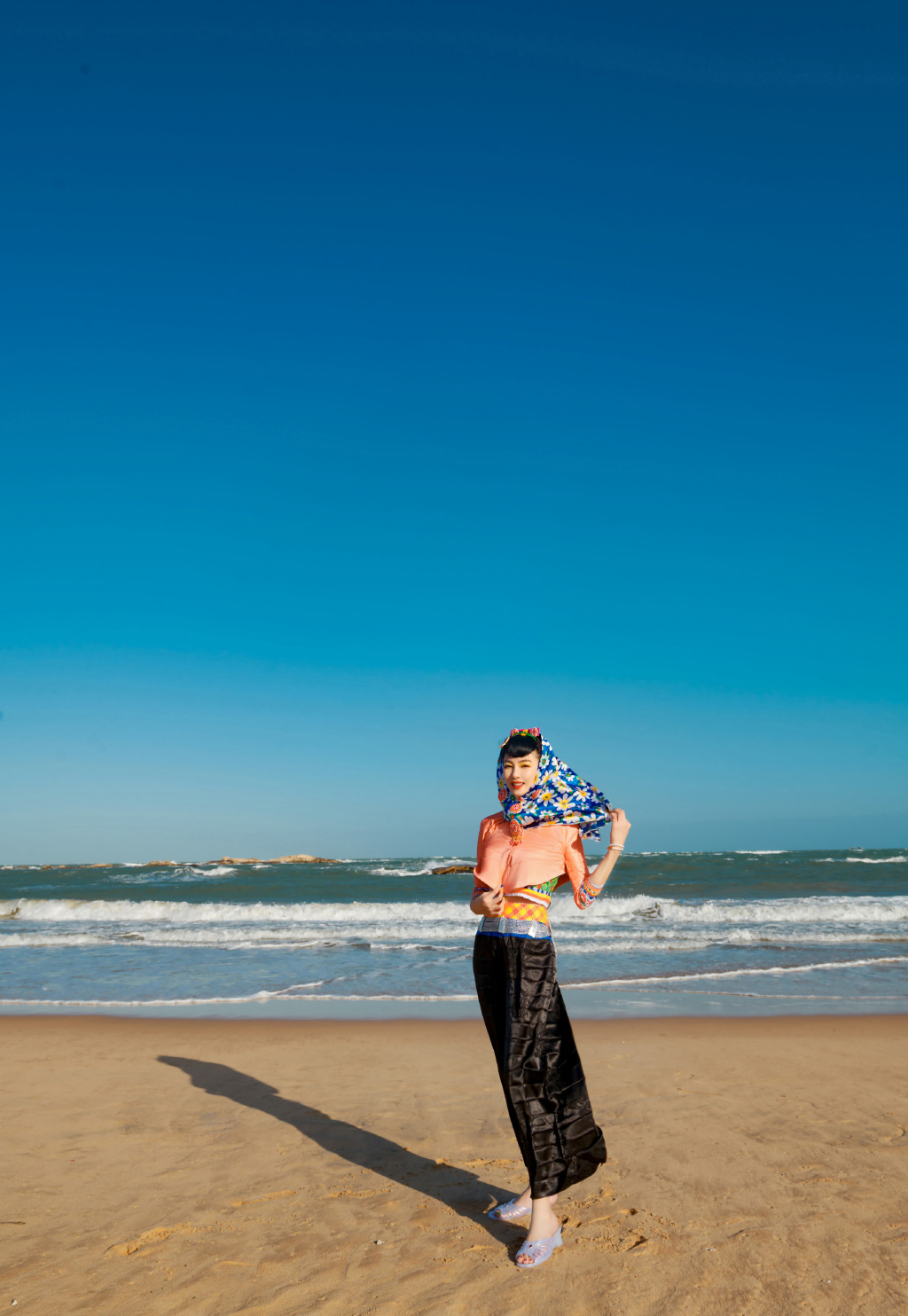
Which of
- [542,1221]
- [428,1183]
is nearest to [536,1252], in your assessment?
[542,1221]

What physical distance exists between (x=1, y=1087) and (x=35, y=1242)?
3.16 metres

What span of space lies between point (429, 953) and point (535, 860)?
10.4 metres

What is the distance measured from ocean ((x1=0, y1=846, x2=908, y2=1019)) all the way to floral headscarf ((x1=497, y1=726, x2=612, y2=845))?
579cm

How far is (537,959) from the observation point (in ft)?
11.5

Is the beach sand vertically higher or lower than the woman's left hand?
lower

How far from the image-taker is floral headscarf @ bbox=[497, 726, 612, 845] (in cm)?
356

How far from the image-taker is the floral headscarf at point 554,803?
3.56m

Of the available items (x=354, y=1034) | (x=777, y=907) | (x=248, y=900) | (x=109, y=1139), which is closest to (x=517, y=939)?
(x=109, y=1139)

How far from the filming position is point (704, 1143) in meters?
4.76

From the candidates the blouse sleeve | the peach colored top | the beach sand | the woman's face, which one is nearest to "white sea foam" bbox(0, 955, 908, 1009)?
the beach sand

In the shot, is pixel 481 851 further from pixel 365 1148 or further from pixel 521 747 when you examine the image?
pixel 365 1148

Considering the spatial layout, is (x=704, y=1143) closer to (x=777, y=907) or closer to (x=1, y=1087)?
(x=1, y=1087)

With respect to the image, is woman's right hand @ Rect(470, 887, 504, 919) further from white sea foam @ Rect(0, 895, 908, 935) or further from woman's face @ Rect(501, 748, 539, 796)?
white sea foam @ Rect(0, 895, 908, 935)

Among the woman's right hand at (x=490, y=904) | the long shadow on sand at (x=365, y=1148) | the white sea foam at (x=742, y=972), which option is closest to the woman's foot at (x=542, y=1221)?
the long shadow on sand at (x=365, y=1148)
